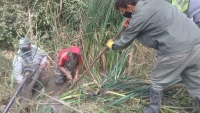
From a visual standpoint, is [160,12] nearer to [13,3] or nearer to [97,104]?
[97,104]

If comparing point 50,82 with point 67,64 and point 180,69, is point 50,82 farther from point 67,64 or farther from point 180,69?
point 180,69

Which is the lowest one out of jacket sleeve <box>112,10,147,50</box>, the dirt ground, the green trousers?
the dirt ground

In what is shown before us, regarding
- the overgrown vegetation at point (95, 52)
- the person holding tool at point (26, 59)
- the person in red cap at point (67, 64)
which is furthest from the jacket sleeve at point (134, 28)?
the person in red cap at point (67, 64)

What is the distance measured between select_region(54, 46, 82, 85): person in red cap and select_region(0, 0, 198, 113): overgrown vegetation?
0.60ft

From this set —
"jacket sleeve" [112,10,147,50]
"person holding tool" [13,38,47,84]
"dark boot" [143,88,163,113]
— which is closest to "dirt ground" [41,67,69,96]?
"person holding tool" [13,38,47,84]

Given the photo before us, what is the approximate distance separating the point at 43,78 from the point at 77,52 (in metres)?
0.88

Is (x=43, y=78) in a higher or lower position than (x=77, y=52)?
lower

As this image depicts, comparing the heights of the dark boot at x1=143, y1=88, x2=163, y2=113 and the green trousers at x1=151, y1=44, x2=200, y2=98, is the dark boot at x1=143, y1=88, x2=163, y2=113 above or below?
below

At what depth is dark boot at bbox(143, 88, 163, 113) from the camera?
285 centimetres

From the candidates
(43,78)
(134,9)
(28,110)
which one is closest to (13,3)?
(43,78)

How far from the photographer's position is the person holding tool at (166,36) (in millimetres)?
2455

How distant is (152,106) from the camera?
2949 millimetres

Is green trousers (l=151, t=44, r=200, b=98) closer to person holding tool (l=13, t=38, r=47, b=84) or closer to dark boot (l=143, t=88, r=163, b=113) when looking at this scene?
dark boot (l=143, t=88, r=163, b=113)

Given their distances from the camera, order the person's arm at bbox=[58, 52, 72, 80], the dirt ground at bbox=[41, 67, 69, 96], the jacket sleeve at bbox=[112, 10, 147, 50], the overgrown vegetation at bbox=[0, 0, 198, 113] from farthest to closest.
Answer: the dirt ground at bbox=[41, 67, 69, 96] < the person's arm at bbox=[58, 52, 72, 80] < the overgrown vegetation at bbox=[0, 0, 198, 113] < the jacket sleeve at bbox=[112, 10, 147, 50]
